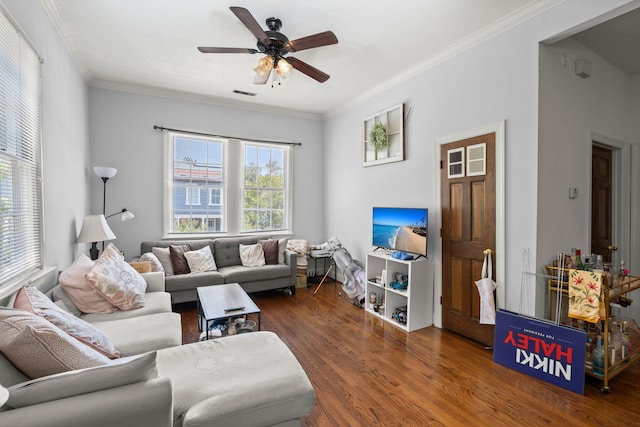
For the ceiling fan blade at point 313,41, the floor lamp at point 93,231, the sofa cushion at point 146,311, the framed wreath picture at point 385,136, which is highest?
the ceiling fan blade at point 313,41

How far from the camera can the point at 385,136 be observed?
410cm

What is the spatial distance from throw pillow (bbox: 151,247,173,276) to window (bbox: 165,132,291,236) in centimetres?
54

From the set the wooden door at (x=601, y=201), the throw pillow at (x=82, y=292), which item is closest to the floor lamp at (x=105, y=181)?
the throw pillow at (x=82, y=292)

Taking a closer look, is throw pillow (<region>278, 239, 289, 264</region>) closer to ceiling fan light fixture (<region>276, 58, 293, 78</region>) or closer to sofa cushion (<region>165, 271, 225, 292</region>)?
sofa cushion (<region>165, 271, 225, 292</region>)

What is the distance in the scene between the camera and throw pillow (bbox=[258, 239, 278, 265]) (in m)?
4.67

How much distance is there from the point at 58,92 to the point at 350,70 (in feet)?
9.76

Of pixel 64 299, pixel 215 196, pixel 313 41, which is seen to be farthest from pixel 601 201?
pixel 64 299

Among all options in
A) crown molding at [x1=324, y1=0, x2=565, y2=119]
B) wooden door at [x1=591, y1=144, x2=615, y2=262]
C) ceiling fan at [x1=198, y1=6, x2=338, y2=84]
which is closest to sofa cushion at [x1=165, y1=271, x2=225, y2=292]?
ceiling fan at [x1=198, y1=6, x2=338, y2=84]

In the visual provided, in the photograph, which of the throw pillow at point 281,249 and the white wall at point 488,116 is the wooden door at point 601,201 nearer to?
the white wall at point 488,116

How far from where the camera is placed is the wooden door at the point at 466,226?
293cm

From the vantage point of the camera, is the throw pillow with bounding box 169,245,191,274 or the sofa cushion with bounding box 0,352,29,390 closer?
the sofa cushion with bounding box 0,352,29,390

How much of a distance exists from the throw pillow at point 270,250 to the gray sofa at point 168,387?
241cm

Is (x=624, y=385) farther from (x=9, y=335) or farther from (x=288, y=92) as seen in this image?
(x=288, y=92)

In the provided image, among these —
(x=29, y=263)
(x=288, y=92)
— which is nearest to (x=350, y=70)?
(x=288, y=92)
